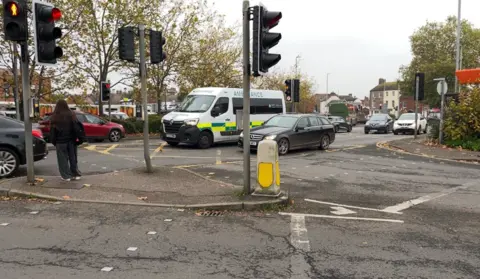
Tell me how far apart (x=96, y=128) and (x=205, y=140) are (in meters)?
6.30

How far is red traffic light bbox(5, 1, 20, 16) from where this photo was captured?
A: 701cm

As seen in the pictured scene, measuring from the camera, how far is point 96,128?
768 inches

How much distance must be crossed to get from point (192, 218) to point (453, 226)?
3.91 metres

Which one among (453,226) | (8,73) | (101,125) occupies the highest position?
(8,73)

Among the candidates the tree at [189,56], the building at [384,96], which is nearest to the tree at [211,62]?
the tree at [189,56]

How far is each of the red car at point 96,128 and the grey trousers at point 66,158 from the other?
1117cm

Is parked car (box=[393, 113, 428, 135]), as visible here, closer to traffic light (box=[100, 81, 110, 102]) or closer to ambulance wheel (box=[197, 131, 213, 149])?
ambulance wheel (box=[197, 131, 213, 149])

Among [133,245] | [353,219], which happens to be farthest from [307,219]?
[133,245]

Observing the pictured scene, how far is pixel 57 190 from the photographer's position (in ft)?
24.5

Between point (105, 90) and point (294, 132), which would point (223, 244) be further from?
point (105, 90)

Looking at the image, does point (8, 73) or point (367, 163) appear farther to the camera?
point (8, 73)

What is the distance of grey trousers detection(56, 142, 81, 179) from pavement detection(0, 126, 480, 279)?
1.21 ft

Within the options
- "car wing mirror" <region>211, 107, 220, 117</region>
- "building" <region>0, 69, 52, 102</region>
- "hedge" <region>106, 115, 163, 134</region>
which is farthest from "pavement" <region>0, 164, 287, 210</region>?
"building" <region>0, 69, 52, 102</region>

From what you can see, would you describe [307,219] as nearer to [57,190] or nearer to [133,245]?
[133,245]
